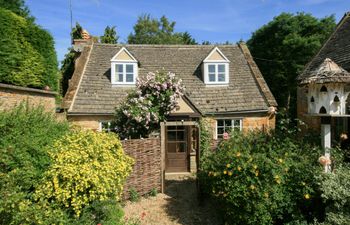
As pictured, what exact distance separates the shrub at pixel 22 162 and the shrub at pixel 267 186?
371 centimetres

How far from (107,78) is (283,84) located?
2379 cm

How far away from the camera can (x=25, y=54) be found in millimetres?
8211

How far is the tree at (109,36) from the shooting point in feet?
89.7

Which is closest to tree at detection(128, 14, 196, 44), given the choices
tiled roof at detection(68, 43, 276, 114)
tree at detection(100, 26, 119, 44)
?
tree at detection(100, 26, 119, 44)

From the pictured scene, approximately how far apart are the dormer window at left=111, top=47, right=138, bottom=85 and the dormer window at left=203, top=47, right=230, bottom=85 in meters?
4.07

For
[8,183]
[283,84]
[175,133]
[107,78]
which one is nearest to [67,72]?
[107,78]

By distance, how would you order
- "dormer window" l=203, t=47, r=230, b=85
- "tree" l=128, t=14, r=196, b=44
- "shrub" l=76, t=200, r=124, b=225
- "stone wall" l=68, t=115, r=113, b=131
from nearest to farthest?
"shrub" l=76, t=200, r=124, b=225 < "stone wall" l=68, t=115, r=113, b=131 < "dormer window" l=203, t=47, r=230, b=85 < "tree" l=128, t=14, r=196, b=44

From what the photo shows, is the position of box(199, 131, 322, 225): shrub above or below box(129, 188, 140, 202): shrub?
above

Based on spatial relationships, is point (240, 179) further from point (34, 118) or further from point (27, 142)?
point (34, 118)

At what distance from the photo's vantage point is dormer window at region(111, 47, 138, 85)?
13.7 meters

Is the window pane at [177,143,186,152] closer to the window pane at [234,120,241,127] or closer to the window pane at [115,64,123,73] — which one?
the window pane at [234,120,241,127]


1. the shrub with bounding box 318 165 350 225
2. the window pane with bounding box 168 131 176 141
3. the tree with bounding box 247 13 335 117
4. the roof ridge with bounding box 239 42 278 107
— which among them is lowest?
the shrub with bounding box 318 165 350 225

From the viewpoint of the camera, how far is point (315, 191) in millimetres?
5383

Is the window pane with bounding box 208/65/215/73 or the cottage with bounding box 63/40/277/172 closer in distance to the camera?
the cottage with bounding box 63/40/277/172
